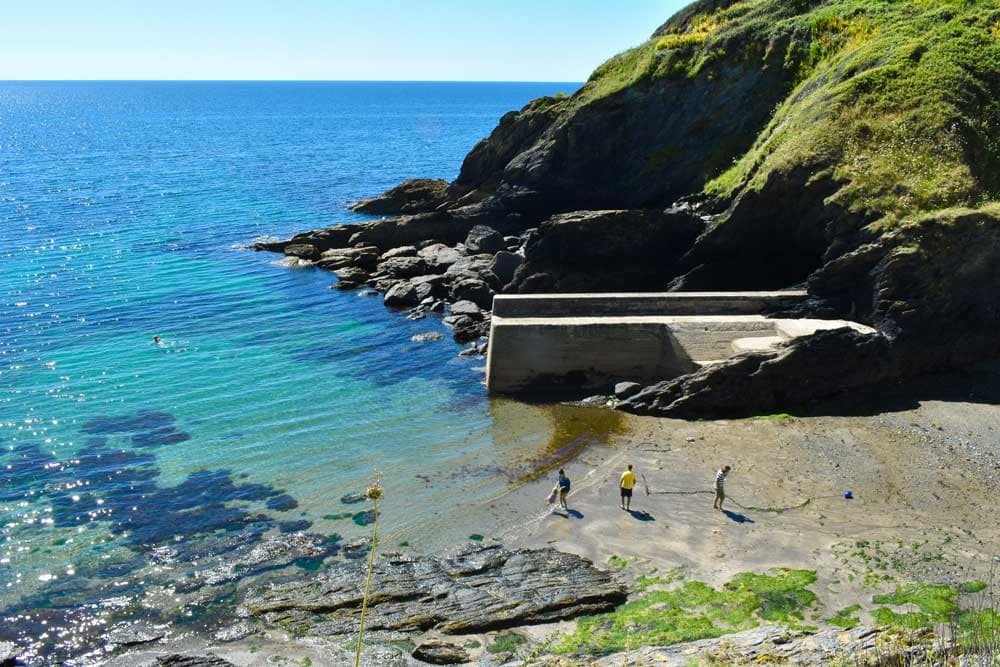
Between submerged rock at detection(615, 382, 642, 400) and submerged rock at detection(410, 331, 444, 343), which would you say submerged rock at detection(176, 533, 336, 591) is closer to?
submerged rock at detection(615, 382, 642, 400)

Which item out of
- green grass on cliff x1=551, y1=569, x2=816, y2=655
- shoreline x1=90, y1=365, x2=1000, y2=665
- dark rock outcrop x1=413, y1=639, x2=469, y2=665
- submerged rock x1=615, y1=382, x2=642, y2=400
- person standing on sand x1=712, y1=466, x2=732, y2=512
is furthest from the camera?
submerged rock x1=615, y1=382, x2=642, y2=400

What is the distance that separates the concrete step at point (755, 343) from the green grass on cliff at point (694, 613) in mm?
10641

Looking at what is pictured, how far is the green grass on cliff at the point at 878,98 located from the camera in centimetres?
2834

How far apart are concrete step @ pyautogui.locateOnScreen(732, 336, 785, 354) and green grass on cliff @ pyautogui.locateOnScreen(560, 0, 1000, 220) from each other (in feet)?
18.4

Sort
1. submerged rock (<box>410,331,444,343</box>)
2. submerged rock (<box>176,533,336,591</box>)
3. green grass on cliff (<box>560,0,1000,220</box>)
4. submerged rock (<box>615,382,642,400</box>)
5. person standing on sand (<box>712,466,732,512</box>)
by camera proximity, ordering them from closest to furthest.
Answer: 1. submerged rock (<box>176,533,336,591</box>)
2. person standing on sand (<box>712,466,732,512</box>)
3. submerged rock (<box>615,382,642,400</box>)
4. green grass on cliff (<box>560,0,1000,220</box>)
5. submerged rock (<box>410,331,444,343</box>)

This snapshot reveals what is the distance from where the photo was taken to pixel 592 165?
4450cm

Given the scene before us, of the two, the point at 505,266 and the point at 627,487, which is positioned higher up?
the point at 505,266

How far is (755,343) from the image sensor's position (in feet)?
85.8

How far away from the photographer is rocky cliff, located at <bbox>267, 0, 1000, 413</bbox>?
2539cm

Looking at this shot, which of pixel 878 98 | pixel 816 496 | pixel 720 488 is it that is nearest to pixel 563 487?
pixel 720 488

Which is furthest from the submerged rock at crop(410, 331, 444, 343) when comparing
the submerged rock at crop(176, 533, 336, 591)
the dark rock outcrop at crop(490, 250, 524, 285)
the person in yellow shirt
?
the person in yellow shirt

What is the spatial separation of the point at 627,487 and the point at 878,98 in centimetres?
2103

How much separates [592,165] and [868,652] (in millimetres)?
37226

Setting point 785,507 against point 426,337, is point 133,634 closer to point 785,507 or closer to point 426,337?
point 785,507
